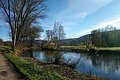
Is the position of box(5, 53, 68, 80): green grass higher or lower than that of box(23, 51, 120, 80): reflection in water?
higher

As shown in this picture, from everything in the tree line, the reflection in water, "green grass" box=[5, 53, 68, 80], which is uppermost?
the tree line

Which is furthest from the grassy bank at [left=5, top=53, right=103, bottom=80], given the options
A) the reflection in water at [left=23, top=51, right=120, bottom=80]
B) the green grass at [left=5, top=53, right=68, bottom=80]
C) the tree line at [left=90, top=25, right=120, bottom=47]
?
the tree line at [left=90, top=25, right=120, bottom=47]

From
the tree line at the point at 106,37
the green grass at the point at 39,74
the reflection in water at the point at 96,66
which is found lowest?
the reflection in water at the point at 96,66

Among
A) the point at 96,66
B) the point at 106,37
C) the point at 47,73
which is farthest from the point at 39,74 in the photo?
the point at 106,37

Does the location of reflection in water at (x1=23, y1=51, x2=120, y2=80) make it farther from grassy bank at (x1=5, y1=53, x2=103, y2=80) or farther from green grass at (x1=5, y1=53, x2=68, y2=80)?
green grass at (x1=5, y1=53, x2=68, y2=80)

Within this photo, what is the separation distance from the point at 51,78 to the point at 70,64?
9545mm

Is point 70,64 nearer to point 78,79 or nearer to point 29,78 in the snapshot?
point 78,79

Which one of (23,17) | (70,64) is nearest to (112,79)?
(70,64)

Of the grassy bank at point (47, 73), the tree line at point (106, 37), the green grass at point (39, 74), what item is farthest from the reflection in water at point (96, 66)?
the tree line at point (106, 37)

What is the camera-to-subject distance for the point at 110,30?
88.6 m

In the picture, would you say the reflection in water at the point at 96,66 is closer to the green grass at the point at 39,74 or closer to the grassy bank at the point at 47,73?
the grassy bank at the point at 47,73

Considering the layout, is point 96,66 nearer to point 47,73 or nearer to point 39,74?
point 47,73

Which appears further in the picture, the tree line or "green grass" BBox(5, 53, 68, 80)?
the tree line

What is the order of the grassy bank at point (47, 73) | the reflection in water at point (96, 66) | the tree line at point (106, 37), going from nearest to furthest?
the grassy bank at point (47, 73) < the reflection in water at point (96, 66) < the tree line at point (106, 37)
